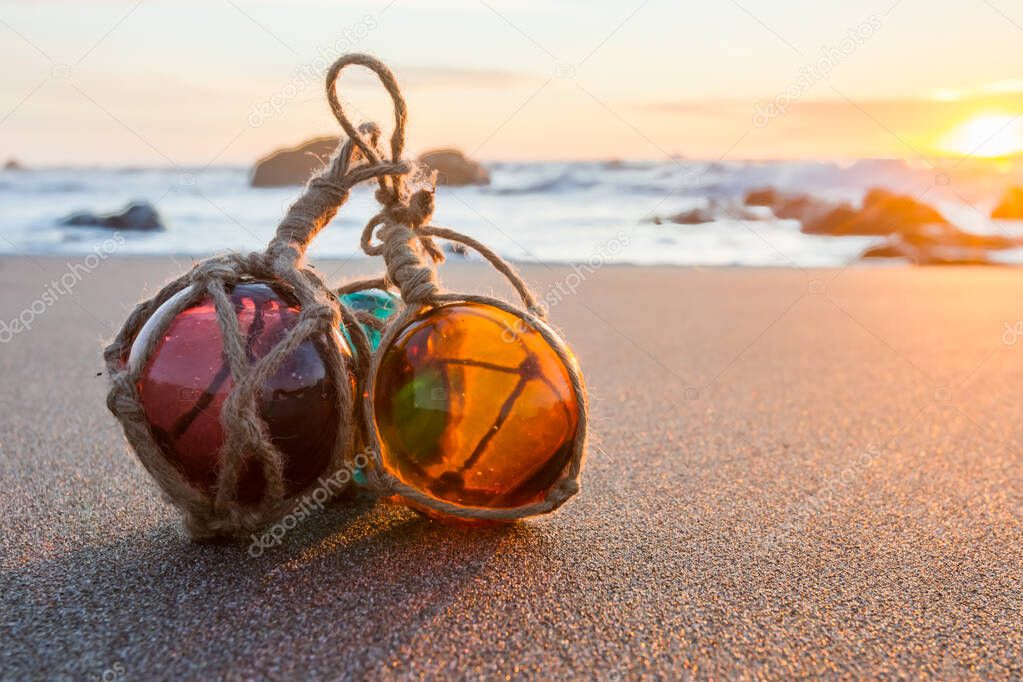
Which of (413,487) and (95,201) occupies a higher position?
(413,487)

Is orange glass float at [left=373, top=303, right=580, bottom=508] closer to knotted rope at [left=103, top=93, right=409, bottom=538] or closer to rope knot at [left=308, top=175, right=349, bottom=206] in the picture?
knotted rope at [left=103, top=93, right=409, bottom=538]

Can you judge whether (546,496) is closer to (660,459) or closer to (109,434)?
(660,459)

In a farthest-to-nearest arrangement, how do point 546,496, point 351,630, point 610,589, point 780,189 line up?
point 780,189 < point 546,496 < point 610,589 < point 351,630

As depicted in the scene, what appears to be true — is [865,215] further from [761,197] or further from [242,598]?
[242,598]

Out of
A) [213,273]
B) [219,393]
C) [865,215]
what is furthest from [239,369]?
[865,215]

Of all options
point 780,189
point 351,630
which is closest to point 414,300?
point 351,630

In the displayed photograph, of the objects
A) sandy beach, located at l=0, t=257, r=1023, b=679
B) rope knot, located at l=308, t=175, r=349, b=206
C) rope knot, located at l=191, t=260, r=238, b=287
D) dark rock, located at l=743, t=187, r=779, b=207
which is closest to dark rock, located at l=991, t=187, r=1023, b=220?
dark rock, located at l=743, t=187, r=779, b=207

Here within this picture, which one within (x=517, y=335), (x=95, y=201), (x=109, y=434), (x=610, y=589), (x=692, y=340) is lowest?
(x=95, y=201)
